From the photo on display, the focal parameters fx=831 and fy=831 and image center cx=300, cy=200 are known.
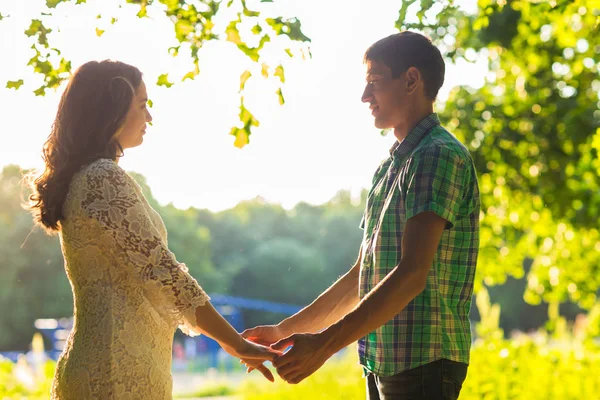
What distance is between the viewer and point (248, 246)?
83.0ft

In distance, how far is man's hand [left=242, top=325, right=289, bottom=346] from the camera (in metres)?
2.62

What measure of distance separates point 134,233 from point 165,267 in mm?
112

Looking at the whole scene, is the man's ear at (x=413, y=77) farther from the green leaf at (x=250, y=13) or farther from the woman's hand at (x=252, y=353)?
the woman's hand at (x=252, y=353)

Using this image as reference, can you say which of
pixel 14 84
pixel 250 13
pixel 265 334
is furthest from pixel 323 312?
pixel 14 84

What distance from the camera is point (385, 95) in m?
2.21

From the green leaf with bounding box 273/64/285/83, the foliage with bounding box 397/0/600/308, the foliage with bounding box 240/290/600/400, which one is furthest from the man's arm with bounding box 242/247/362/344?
the foliage with bounding box 397/0/600/308

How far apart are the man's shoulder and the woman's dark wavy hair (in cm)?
75

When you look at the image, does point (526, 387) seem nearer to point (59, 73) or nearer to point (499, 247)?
point (499, 247)

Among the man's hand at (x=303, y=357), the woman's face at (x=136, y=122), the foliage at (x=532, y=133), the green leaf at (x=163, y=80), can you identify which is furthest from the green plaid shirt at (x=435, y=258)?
the foliage at (x=532, y=133)

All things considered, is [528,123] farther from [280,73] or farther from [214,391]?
[214,391]

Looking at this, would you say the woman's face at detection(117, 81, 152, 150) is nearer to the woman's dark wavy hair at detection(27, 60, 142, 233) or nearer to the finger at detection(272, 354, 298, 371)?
the woman's dark wavy hair at detection(27, 60, 142, 233)

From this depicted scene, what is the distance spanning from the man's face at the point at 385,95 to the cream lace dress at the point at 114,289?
67 centimetres

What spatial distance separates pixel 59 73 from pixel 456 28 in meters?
3.42

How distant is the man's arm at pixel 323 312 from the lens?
251 cm
